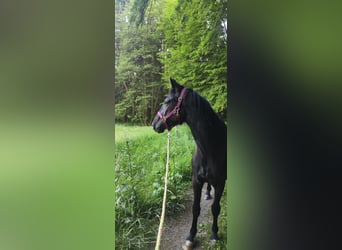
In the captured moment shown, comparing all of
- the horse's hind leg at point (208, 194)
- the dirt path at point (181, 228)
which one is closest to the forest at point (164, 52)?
the horse's hind leg at point (208, 194)

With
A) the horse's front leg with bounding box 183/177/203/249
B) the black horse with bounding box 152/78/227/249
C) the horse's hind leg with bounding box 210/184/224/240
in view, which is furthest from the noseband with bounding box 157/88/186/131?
the horse's hind leg with bounding box 210/184/224/240

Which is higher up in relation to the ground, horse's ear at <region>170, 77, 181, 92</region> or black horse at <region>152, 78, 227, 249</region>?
horse's ear at <region>170, 77, 181, 92</region>

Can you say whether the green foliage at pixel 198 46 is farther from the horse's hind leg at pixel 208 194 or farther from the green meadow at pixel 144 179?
the horse's hind leg at pixel 208 194

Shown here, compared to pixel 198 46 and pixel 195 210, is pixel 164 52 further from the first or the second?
pixel 195 210

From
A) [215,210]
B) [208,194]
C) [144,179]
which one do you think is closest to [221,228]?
[215,210]

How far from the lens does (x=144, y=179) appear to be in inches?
84.9

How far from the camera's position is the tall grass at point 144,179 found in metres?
2.13

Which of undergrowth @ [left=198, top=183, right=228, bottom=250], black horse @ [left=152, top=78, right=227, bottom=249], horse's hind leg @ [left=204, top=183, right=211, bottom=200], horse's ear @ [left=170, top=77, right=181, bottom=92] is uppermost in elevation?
horse's ear @ [left=170, top=77, right=181, bottom=92]

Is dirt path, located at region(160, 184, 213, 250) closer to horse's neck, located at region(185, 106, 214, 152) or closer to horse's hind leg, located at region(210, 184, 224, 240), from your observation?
horse's hind leg, located at region(210, 184, 224, 240)

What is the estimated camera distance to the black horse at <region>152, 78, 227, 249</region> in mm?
2154

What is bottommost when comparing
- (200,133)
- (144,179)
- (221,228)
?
(221,228)

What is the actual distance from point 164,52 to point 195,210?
3.11ft
